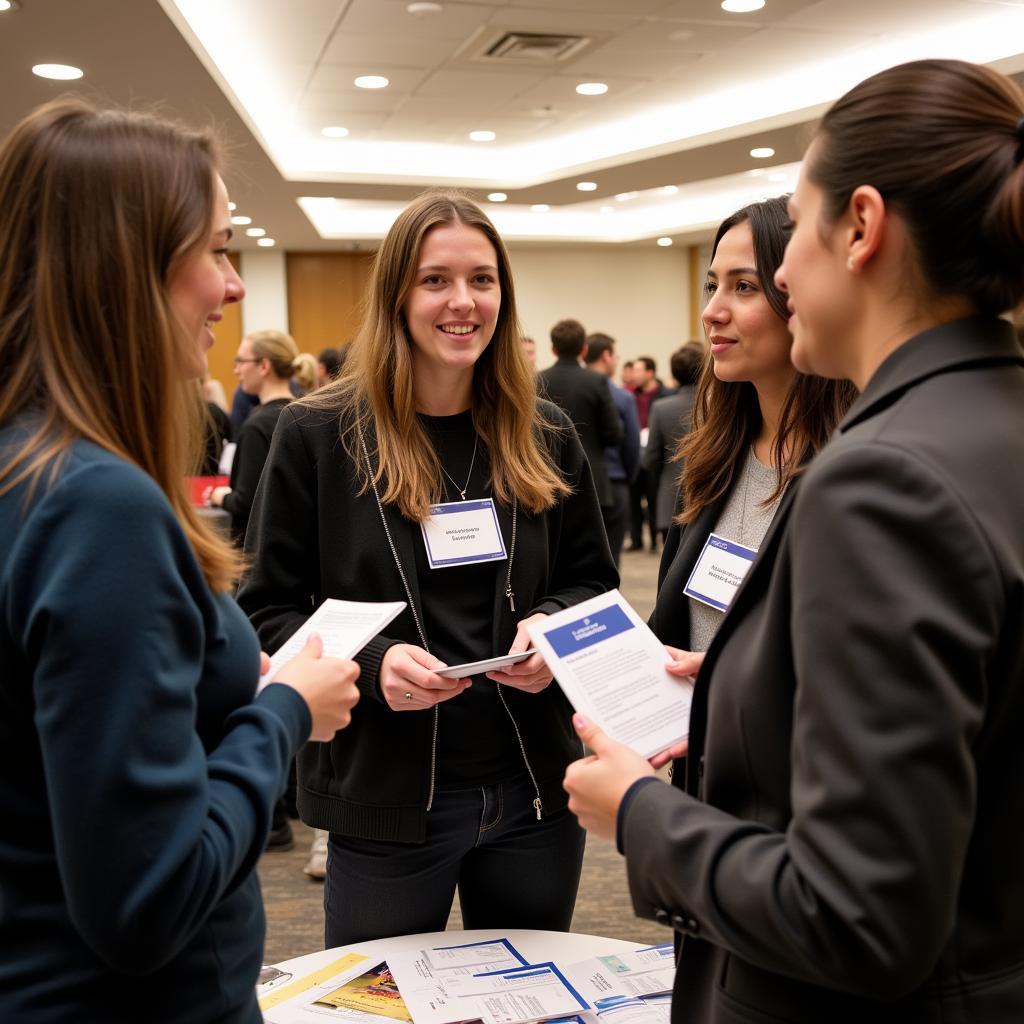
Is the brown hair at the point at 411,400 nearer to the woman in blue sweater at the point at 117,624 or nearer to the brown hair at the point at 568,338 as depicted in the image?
the woman in blue sweater at the point at 117,624

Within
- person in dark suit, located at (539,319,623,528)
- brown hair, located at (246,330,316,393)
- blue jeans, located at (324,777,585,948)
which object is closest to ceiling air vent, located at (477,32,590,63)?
person in dark suit, located at (539,319,623,528)

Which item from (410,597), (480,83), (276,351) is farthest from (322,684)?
(480,83)

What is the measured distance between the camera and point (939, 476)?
30.9 inches

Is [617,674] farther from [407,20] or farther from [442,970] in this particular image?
[407,20]

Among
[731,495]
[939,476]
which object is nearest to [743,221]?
[731,495]

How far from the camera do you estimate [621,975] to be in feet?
5.03

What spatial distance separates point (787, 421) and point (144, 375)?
118cm

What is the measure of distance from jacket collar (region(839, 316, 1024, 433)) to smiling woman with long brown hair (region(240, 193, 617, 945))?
0.83 m

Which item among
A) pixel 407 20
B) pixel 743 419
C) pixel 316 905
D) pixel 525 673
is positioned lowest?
pixel 316 905

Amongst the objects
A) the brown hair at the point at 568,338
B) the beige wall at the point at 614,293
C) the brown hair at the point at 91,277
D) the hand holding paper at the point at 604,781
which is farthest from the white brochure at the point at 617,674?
the beige wall at the point at 614,293

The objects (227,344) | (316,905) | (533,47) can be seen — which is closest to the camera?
(316,905)

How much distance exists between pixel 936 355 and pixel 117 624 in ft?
2.29

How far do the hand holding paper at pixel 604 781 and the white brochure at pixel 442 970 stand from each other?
20.9 inches

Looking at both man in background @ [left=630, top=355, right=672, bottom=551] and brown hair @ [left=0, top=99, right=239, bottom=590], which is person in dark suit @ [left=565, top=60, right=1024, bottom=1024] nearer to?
brown hair @ [left=0, top=99, right=239, bottom=590]
